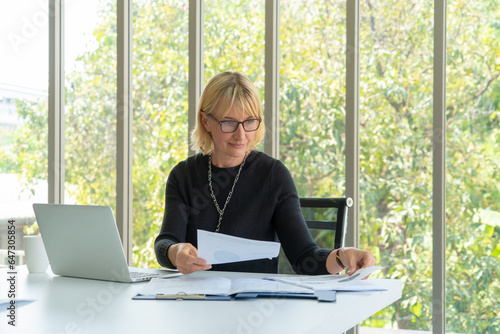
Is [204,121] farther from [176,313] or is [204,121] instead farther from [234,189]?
[176,313]

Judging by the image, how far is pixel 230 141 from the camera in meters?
1.91

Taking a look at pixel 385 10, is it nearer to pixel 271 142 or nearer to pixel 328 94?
pixel 328 94

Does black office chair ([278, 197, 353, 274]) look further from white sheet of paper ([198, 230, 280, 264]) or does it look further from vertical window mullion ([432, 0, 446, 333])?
vertical window mullion ([432, 0, 446, 333])

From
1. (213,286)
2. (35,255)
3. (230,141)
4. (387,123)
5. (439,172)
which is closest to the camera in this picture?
(213,286)

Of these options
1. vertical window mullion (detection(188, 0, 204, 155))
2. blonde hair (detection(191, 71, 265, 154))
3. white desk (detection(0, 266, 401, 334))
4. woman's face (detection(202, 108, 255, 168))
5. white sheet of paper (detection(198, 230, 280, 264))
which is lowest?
white desk (detection(0, 266, 401, 334))

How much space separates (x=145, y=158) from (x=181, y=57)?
0.62 meters

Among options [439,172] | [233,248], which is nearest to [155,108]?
[439,172]

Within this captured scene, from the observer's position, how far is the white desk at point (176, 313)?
96 cm

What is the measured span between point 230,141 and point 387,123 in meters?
0.98

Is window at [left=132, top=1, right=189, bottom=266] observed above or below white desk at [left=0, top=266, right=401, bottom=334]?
above

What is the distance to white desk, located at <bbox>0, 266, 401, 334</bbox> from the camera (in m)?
0.96

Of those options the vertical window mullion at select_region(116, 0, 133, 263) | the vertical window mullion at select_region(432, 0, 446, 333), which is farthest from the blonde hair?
the vertical window mullion at select_region(116, 0, 133, 263)

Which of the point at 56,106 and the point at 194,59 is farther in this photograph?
the point at 56,106

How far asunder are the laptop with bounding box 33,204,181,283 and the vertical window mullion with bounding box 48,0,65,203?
1.98 metres
